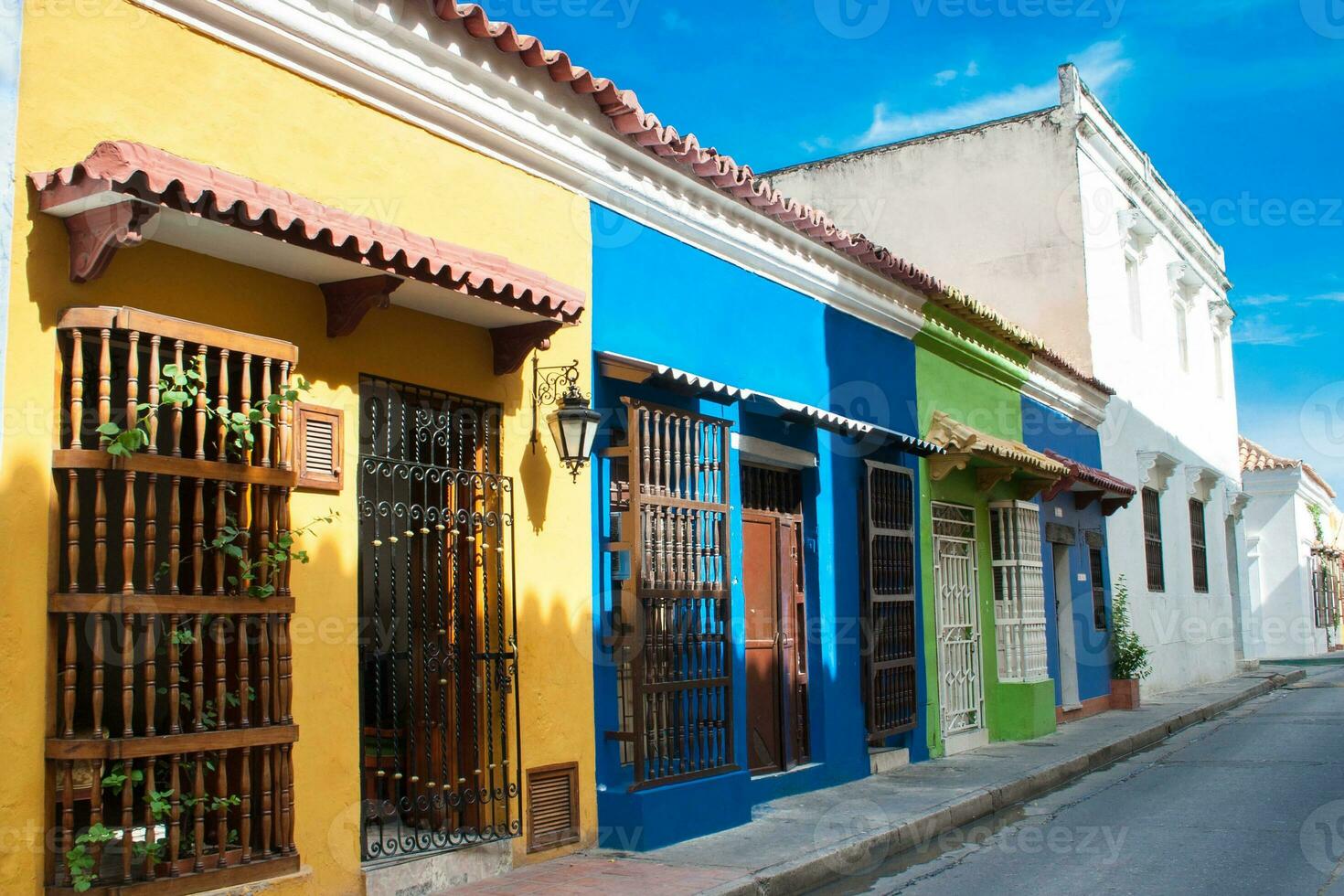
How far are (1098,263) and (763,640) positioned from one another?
34.9ft

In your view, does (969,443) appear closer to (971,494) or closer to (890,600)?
(971,494)

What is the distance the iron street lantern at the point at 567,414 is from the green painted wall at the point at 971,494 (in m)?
5.46

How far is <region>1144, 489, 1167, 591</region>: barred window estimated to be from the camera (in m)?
19.4

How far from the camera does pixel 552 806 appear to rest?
22.8 feet

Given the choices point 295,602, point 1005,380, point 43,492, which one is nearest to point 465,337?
point 295,602

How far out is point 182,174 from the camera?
479 centimetres

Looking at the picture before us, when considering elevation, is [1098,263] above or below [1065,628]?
above

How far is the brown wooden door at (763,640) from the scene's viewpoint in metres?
9.25

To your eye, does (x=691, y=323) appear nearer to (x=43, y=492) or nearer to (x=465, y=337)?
(x=465, y=337)

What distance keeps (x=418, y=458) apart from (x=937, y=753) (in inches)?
275

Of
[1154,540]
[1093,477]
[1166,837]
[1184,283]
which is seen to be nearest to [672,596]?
[1166,837]

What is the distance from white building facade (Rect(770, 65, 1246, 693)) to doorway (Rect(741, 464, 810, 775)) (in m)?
9.10

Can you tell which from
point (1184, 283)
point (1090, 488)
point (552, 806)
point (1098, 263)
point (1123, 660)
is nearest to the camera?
point (552, 806)

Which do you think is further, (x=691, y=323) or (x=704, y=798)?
(x=691, y=323)
